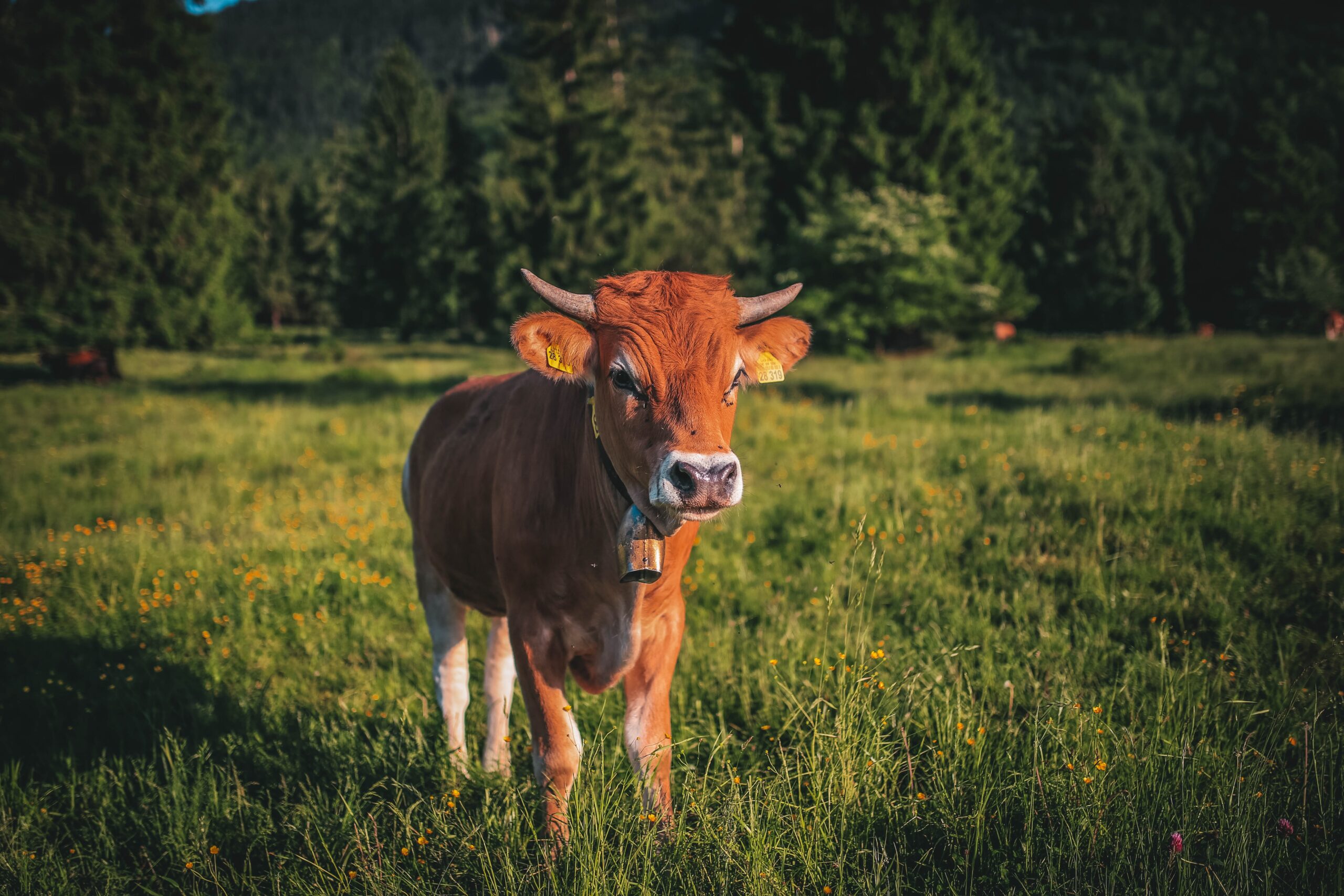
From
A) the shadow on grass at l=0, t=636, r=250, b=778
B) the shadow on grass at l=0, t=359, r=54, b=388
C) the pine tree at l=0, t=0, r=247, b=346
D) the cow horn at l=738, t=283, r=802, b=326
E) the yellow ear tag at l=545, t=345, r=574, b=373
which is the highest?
the pine tree at l=0, t=0, r=247, b=346

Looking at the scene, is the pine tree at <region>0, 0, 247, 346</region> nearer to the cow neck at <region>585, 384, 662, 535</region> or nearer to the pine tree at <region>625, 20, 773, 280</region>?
the pine tree at <region>625, 20, 773, 280</region>

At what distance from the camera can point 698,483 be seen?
210 centimetres

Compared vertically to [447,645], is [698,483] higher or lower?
higher

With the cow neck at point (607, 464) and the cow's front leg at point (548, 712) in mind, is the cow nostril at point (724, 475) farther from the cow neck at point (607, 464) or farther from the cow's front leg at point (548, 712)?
the cow's front leg at point (548, 712)

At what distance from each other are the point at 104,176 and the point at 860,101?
830 inches

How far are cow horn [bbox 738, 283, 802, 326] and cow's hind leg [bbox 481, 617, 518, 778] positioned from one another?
1.98 metres

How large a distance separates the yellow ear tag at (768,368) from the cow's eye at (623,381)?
0.57 meters

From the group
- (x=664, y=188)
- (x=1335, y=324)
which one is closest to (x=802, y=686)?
(x=1335, y=324)

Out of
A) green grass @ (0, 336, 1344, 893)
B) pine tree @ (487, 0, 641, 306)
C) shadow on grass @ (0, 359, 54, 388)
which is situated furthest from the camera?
pine tree @ (487, 0, 641, 306)

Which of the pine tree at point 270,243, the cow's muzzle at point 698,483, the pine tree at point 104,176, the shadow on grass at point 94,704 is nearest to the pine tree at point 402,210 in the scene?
the pine tree at point 270,243

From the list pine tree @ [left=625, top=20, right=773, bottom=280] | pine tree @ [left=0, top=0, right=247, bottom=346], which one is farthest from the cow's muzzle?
pine tree @ [left=625, top=20, right=773, bottom=280]

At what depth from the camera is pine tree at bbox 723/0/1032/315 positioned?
72.9ft

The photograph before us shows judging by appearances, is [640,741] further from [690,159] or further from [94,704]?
[690,159]

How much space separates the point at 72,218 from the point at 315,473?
43.7 ft
